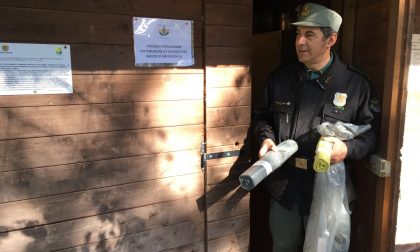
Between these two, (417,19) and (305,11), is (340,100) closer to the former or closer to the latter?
(305,11)

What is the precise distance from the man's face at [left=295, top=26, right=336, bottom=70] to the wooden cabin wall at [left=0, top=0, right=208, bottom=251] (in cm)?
37

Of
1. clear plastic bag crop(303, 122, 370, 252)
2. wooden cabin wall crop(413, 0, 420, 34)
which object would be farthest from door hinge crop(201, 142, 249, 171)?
wooden cabin wall crop(413, 0, 420, 34)

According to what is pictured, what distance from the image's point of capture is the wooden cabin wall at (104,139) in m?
1.75

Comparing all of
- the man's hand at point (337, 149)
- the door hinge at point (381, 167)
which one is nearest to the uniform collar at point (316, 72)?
the man's hand at point (337, 149)

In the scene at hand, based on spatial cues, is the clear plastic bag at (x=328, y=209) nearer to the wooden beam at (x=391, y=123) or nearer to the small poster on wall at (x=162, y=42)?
the wooden beam at (x=391, y=123)

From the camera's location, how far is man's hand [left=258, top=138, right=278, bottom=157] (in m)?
2.08

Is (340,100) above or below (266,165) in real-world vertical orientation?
above

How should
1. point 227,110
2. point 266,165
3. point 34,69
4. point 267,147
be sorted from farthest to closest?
1. point 227,110
2. point 267,147
3. point 266,165
4. point 34,69

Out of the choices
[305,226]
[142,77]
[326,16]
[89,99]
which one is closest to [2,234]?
[89,99]

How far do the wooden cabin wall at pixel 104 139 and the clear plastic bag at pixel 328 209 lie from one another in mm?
647

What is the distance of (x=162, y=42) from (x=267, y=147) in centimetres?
83

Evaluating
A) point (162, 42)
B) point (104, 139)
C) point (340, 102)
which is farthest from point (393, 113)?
point (104, 139)

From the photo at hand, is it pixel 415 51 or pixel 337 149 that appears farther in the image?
pixel 415 51

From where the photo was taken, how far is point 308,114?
2154 millimetres
